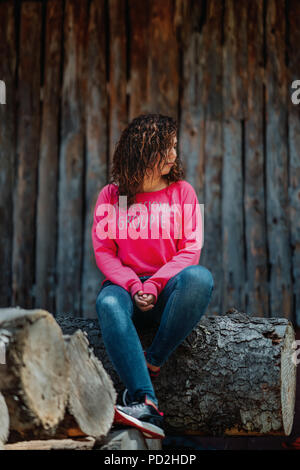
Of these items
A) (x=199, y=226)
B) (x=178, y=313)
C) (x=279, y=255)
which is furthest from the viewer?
(x=279, y=255)

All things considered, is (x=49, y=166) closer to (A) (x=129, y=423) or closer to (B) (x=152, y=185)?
(B) (x=152, y=185)

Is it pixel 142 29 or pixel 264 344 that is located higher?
pixel 142 29

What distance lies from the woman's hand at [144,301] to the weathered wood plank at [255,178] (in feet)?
6.30

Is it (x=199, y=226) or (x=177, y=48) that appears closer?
(x=199, y=226)

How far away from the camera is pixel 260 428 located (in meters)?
2.70

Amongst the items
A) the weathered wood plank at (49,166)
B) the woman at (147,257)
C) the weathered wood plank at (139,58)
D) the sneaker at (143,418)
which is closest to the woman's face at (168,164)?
the woman at (147,257)

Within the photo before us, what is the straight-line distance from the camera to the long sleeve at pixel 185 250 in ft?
9.12

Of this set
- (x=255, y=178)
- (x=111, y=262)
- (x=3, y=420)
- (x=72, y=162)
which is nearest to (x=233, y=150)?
(x=255, y=178)

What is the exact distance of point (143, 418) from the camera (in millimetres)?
2400

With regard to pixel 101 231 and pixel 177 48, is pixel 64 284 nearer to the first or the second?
pixel 101 231

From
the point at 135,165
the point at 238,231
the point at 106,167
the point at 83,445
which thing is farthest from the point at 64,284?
the point at 83,445

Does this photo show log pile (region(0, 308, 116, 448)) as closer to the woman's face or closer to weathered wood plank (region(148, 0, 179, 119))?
the woman's face

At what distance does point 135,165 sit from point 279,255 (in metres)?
1.86

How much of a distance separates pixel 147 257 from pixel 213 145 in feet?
6.11
